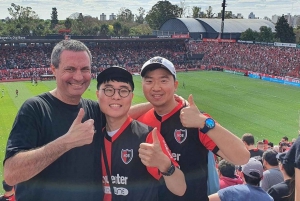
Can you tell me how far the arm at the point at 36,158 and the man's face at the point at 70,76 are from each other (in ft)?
2.15

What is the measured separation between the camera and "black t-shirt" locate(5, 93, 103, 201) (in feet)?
11.3

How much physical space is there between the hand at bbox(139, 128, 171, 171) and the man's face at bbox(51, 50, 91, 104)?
108cm

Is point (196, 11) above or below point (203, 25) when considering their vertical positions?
above

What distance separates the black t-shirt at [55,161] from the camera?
3453 mm

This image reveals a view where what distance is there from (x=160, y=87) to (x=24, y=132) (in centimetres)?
170

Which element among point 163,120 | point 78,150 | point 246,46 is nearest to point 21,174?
point 78,150

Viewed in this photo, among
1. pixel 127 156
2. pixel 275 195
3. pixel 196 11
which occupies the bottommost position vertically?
pixel 275 195

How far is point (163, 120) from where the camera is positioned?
426cm

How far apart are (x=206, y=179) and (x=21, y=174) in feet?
7.44

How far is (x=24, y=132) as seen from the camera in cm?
339

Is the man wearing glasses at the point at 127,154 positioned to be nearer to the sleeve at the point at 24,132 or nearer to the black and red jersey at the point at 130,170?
the black and red jersey at the point at 130,170

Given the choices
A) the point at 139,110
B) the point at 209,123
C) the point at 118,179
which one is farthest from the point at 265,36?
the point at 118,179

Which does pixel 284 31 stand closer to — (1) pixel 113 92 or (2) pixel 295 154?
(1) pixel 113 92

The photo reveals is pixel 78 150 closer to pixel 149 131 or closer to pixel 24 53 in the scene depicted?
pixel 149 131
